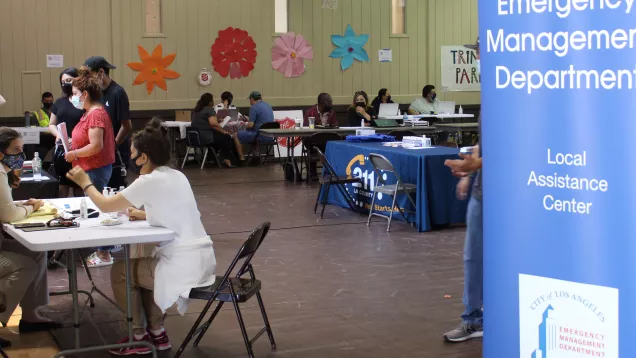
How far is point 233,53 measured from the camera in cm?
1562

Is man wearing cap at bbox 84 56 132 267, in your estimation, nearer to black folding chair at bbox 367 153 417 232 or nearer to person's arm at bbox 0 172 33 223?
person's arm at bbox 0 172 33 223

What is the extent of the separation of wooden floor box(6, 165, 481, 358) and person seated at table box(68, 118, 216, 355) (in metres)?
0.35

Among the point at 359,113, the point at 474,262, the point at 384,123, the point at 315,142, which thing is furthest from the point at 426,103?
the point at 474,262

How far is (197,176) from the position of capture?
12.8 meters

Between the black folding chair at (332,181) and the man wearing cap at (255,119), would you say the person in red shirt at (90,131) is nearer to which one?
the black folding chair at (332,181)

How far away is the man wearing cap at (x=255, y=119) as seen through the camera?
14.2 m

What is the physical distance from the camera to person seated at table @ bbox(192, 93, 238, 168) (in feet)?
45.2

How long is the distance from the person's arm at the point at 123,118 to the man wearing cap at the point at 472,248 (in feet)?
10.7

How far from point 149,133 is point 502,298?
252 centimetres

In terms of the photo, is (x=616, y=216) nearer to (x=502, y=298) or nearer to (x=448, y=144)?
(x=502, y=298)

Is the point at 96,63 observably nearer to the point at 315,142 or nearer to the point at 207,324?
the point at 207,324

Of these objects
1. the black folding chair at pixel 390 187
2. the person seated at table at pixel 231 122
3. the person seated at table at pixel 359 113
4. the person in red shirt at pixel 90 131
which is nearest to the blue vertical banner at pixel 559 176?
the person in red shirt at pixel 90 131

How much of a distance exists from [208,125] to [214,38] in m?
2.35

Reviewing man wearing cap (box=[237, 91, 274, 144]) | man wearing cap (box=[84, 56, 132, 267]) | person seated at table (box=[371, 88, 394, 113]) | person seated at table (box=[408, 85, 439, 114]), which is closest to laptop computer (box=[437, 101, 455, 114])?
person seated at table (box=[408, 85, 439, 114])
